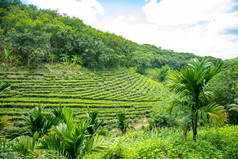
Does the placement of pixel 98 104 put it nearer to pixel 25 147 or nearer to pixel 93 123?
pixel 93 123

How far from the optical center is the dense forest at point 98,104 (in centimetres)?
330

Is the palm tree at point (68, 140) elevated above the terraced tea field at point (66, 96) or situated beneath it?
elevated above

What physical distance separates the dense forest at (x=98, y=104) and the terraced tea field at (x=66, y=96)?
126mm

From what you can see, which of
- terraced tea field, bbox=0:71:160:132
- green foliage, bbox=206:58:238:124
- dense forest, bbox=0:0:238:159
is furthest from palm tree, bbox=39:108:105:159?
terraced tea field, bbox=0:71:160:132

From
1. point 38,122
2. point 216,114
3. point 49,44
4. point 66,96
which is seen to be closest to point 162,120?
point 216,114

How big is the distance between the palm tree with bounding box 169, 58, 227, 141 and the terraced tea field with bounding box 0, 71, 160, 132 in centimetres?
1433

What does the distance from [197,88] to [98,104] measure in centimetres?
1900

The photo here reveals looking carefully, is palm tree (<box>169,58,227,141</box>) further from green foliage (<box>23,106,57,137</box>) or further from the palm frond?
green foliage (<box>23,106,57,137</box>)

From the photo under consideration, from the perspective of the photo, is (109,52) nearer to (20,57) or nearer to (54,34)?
(54,34)

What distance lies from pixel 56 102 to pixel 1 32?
2721 centimetres

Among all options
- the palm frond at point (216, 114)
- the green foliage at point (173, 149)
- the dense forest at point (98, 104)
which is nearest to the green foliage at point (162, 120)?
the dense forest at point (98, 104)

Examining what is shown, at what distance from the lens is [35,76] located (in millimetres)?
25203

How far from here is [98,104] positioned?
21.8m

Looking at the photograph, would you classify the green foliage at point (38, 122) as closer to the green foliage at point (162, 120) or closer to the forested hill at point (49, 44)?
the green foliage at point (162, 120)
